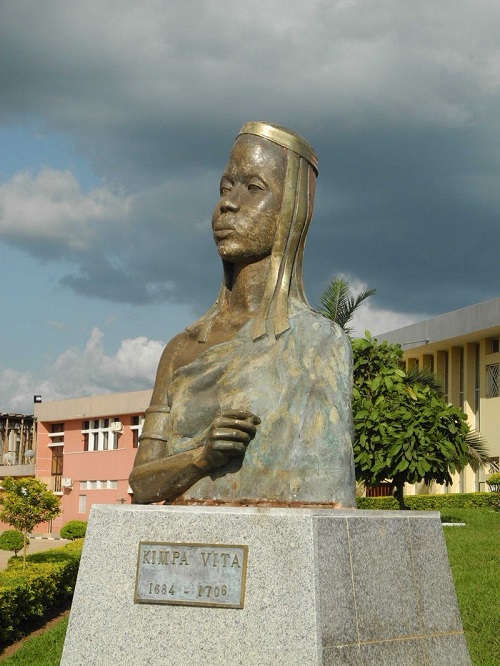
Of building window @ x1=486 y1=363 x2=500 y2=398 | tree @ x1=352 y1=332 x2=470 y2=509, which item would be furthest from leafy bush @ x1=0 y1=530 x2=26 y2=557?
building window @ x1=486 y1=363 x2=500 y2=398

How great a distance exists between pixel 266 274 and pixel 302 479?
3.57 feet

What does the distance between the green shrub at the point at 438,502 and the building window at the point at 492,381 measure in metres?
3.94

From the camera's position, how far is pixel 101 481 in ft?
114

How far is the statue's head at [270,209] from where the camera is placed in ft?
15.5

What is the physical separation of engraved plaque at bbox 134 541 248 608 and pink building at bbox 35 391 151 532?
91.9ft

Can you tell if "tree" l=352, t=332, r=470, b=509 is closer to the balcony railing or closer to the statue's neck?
the statue's neck

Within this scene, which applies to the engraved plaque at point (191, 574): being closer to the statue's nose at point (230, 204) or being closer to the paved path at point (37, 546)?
the statue's nose at point (230, 204)

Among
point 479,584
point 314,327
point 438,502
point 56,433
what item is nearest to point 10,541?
point 438,502

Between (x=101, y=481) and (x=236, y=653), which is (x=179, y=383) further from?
(x=101, y=481)

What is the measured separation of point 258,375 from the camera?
4.44 meters

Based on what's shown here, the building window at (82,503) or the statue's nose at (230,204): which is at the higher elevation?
the statue's nose at (230,204)

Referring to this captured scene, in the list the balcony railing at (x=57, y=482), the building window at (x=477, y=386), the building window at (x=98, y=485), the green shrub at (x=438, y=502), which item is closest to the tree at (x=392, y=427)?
the green shrub at (x=438, y=502)

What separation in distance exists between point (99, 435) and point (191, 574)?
3214cm

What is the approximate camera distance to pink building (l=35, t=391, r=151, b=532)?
33781 mm
